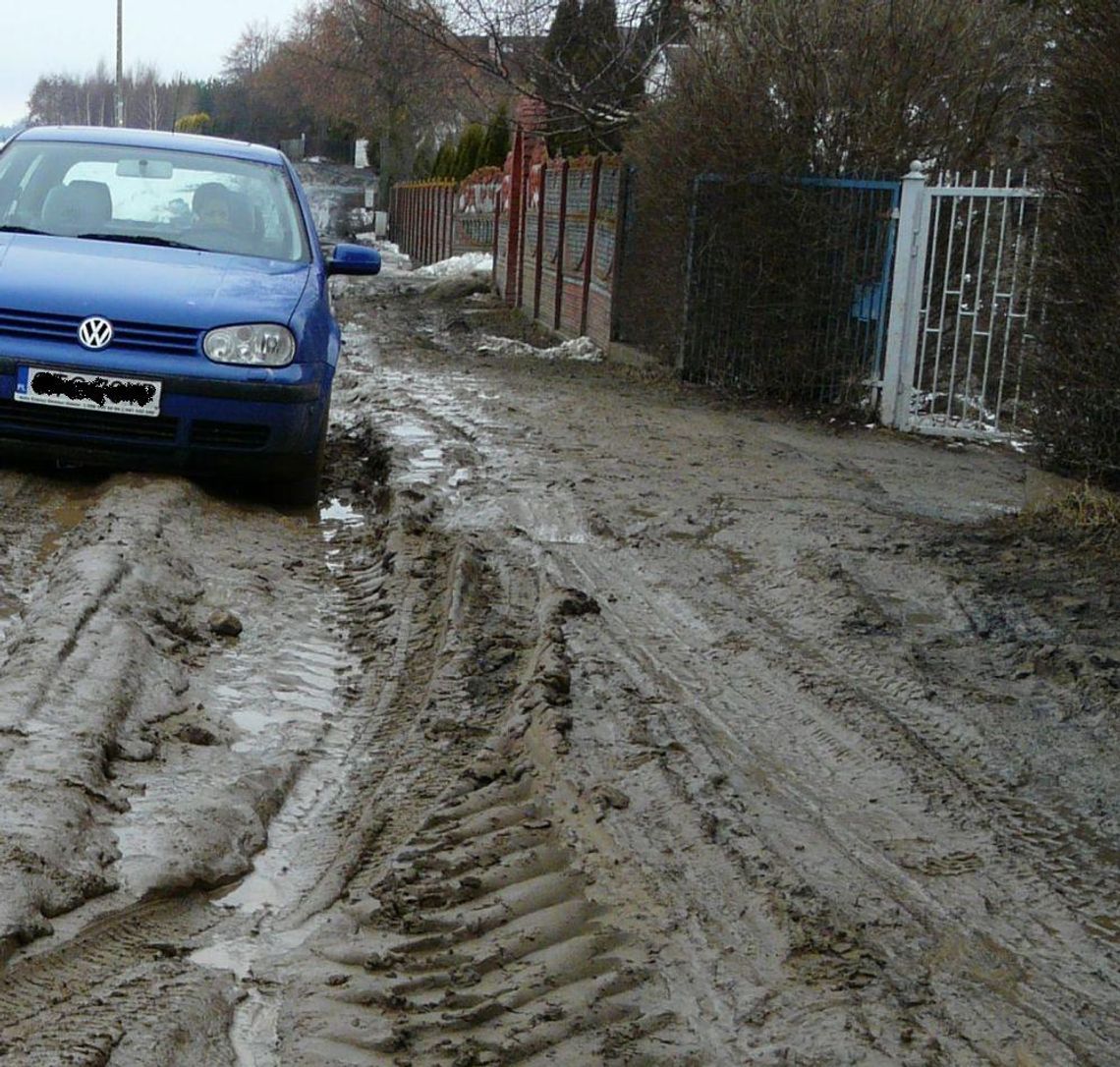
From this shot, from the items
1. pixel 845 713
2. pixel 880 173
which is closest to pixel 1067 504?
pixel 845 713

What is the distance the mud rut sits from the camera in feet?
9.95

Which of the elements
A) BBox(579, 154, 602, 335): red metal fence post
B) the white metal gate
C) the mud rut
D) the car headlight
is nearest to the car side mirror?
the car headlight

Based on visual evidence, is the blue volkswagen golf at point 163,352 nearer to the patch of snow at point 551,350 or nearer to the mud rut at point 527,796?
the mud rut at point 527,796

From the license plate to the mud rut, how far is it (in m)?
0.43

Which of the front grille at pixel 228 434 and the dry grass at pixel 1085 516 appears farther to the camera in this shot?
the dry grass at pixel 1085 516

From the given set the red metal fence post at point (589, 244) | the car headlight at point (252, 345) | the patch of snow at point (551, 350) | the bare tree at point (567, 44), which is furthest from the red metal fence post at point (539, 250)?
the car headlight at point (252, 345)

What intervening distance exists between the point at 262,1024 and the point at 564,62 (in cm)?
2050

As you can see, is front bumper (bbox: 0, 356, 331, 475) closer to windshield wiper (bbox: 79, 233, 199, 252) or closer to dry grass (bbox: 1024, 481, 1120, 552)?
windshield wiper (bbox: 79, 233, 199, 252)

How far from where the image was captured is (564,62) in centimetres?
2212

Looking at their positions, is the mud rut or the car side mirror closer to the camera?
the mud rut

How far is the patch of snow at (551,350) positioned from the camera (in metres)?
17.1

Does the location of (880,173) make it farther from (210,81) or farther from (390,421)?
(210,81)

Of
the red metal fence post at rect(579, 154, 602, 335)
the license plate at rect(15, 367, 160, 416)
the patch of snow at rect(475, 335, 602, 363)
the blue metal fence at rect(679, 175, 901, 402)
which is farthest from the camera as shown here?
the red metal fence post at rect(579, 154, 602, 335)

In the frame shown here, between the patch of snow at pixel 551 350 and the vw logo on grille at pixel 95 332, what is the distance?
981 cm
